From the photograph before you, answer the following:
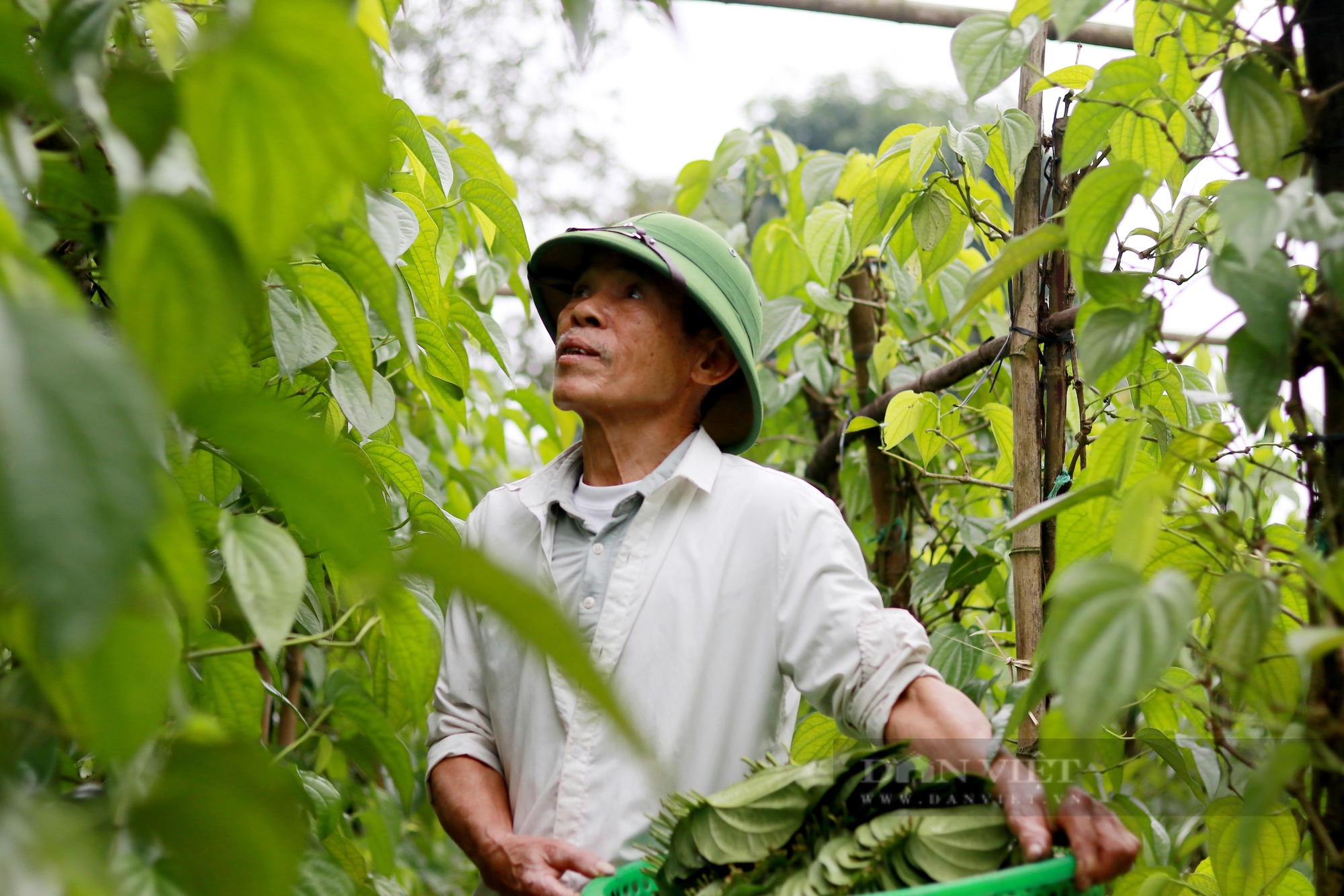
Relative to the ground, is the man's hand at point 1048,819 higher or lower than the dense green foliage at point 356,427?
lower

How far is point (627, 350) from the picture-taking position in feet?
4.16

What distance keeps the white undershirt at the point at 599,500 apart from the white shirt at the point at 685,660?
0.14ft

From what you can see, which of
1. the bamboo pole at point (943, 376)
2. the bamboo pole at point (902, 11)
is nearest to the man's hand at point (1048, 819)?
the bamboo pole at point (943, 376)

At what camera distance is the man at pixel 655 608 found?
1008 mm

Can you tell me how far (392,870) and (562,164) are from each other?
21.8ft

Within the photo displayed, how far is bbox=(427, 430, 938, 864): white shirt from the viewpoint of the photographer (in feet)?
3.50

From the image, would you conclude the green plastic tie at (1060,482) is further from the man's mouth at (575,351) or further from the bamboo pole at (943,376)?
the man's mouth at (575,351)

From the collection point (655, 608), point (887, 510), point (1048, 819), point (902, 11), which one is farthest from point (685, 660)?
point (902, 11)

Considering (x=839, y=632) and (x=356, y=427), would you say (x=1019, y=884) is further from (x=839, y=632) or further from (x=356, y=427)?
(x=356, y=427)

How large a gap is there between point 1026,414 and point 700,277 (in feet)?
1.23

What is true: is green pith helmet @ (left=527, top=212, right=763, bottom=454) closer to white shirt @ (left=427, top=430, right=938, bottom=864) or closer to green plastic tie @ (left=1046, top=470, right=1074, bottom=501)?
white shirt @ (left=427, top=430, right=938, bottom=864)

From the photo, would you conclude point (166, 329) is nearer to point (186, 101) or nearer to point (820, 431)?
point (186, 101)

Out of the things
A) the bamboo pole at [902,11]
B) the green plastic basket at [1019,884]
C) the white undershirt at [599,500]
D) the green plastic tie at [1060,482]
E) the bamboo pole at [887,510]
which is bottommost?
the bamboo pole at [887,510]

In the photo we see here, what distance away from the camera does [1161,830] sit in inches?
47.4
